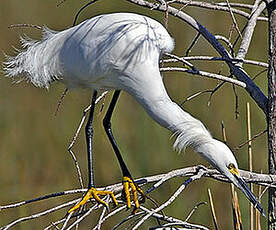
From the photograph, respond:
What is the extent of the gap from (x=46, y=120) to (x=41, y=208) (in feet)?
1.54

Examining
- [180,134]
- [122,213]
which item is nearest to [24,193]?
[122,213]

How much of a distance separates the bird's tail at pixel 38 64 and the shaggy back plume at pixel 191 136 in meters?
0.33

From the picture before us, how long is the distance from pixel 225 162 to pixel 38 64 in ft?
1.54

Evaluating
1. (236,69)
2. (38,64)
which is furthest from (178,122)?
(38,64)

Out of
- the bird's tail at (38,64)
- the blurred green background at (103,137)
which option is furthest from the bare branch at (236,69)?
the blurred green background at (103,137)

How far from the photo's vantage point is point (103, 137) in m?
2.73

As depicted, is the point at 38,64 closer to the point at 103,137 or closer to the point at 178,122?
the point at 178,122

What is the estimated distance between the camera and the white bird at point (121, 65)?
1330mm

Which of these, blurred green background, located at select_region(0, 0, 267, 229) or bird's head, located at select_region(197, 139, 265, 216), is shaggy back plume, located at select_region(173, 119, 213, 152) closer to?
bird's head, located at select_region(197, 139, 265, 216)

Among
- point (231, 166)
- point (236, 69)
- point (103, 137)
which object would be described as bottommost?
point (103, 137)

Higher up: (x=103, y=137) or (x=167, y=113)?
(x=167, y=113)

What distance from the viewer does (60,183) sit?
2.59 m

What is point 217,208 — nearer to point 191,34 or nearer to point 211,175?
point 191,34

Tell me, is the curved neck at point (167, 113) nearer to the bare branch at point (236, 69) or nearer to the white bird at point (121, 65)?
the white bird at point (121, 65)
